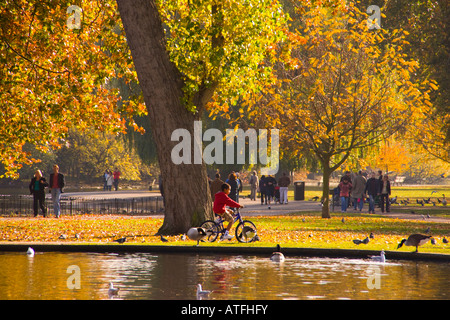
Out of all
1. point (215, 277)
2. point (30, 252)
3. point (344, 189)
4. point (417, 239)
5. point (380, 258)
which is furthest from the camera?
point (344, 189)

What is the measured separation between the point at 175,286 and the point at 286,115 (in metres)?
18.1

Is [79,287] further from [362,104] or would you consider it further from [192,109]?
[362,104]

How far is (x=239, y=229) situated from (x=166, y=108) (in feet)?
13.5

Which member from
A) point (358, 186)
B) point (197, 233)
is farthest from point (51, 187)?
point (358, 186)

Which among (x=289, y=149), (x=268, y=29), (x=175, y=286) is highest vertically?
(x=268, y=29)

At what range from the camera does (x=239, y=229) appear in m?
18.1

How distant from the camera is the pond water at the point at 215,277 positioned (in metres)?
10.3

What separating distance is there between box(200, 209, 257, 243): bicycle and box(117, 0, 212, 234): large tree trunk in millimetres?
2012

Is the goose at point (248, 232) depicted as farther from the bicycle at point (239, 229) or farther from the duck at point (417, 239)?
the duck at point (417, 239)

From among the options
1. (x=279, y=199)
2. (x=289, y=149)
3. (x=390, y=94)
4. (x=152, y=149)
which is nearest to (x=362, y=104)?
(x=390, y=94)

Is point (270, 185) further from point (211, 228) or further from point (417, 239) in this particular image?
point (417, 239)

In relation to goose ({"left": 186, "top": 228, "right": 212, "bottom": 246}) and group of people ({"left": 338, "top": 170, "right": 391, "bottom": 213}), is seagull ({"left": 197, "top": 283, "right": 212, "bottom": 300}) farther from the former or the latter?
group of people ({"left": 338, "top": 170, "right": 391, "bottom": 213})

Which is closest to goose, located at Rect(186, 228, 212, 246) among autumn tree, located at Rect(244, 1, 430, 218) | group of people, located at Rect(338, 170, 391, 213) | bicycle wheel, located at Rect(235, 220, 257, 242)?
bicycle wheel, located at Rect(235, 220, 257, 242)

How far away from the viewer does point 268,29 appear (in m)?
19.8
